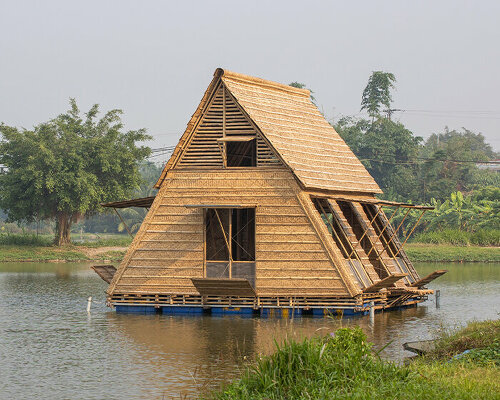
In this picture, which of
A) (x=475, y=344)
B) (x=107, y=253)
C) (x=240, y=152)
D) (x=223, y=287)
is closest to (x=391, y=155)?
(x=107, y=253)

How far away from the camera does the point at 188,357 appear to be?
61.9 feet

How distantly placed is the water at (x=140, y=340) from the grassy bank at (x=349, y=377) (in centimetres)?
77

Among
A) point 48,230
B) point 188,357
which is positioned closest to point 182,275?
point 188,357

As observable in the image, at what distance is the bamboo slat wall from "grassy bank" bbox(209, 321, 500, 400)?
1118 cm

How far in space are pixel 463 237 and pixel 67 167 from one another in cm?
2722

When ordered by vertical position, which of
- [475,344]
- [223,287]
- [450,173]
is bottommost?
[475,344]

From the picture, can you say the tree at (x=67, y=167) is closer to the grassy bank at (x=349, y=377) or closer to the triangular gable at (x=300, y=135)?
the triangular gable at (x=300, y=135)

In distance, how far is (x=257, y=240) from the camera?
83.7 feet

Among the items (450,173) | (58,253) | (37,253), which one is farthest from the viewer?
(450,173)

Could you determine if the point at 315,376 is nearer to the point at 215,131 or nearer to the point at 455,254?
the point at 215,131

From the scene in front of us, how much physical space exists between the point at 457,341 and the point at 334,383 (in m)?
4.07

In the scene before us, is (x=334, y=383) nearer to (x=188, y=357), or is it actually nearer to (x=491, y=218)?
(x=188, y=357)

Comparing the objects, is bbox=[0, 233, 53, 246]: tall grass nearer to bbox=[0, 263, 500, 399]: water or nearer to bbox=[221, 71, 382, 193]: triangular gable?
bbox=[0, 263, 500, 399]: water

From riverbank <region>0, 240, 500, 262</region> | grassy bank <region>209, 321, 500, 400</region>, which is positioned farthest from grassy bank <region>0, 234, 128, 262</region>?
grassy bank <region>209, 321, 500, 400</region>
